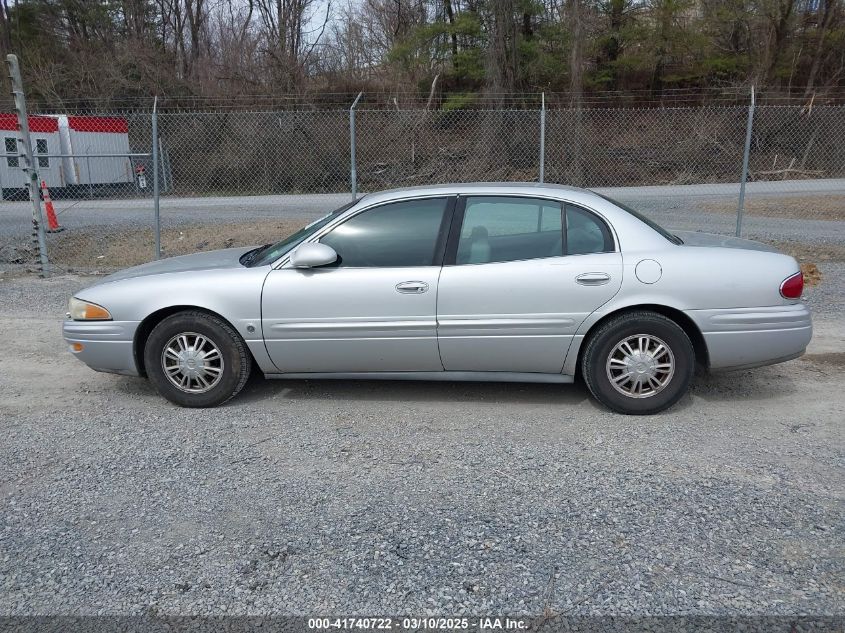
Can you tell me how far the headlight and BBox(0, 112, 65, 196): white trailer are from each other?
58.6 ft

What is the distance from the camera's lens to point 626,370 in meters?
4.33

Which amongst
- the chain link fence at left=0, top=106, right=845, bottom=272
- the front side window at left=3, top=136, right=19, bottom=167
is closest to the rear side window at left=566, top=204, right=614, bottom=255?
the chain link fence at left=0, top=106, right=845, bottom=272

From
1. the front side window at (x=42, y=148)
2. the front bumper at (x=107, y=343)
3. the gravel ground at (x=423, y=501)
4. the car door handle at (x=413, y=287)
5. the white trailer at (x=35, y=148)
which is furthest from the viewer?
the front side window at (x=42, y=148)

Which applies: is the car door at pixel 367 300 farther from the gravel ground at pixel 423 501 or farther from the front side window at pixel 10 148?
the front side window at pixel 10 148

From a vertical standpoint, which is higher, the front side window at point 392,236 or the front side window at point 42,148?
the front side window at point 42,148

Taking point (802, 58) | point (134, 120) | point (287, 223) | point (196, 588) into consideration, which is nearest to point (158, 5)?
point (134, 120)

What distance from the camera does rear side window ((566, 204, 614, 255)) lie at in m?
4.40

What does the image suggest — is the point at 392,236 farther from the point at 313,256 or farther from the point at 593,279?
the point at 593,279

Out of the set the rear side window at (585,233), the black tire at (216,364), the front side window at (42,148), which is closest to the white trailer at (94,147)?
the front side window at (42,148)

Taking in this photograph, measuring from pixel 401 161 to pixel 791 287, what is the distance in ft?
55.9

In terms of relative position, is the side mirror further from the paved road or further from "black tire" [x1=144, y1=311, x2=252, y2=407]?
the paved road

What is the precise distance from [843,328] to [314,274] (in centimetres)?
511

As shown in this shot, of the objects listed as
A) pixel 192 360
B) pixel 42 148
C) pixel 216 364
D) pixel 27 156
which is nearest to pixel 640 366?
pixel 216 364

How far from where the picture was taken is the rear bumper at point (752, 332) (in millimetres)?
4254
